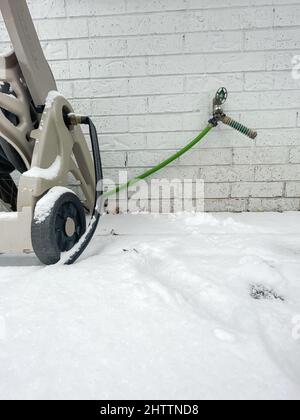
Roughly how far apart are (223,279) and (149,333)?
0.46m

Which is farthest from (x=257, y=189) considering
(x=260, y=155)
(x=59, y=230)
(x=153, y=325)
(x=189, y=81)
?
(x=153, y=325)

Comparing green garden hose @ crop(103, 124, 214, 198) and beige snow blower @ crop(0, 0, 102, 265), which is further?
green garden hose @ crop(103, 124, 214, 198)

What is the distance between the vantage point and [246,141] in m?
2.21

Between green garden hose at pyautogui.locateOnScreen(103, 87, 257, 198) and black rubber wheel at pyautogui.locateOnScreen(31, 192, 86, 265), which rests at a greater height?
green garden hose at pyautogui.locateOnScreen(103, 87, 257, 198)

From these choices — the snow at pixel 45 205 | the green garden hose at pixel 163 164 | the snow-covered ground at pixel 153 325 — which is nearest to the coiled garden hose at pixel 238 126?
the green garden hose at pixel 163 164

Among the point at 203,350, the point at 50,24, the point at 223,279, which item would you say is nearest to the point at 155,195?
the point at 223,279

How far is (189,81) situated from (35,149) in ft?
4.47

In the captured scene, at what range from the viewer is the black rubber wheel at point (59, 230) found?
1.19m

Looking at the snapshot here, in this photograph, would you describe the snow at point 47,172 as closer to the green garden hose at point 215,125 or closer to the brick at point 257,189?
the green garden hose at point 215,125

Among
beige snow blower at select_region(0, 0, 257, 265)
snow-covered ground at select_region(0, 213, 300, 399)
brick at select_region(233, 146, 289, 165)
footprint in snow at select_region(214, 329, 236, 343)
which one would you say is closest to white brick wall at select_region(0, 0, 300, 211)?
brick at select_region(233, 146, 289, 165)

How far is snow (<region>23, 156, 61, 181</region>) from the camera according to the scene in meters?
1.24

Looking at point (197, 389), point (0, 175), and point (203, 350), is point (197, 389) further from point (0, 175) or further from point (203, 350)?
point (0, 175)

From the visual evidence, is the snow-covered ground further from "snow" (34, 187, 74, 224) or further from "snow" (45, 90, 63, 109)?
"snow" (45, 90, 63, 109)

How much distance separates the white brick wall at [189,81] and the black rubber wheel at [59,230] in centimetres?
95
